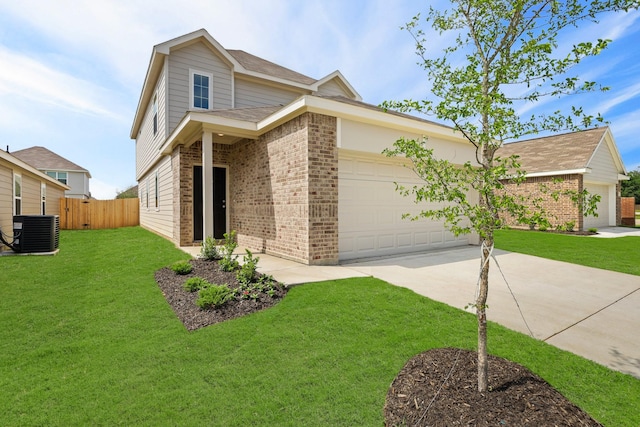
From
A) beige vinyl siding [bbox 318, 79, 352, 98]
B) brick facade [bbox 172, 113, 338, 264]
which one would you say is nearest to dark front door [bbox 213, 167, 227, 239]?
brick facade [bbox 172, 113, 338, 264]

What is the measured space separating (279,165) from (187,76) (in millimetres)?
6349

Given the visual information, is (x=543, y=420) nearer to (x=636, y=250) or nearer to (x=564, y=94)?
(x=564, y=94)

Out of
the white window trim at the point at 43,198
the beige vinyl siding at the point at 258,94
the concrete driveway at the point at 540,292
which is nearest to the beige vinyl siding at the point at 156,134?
the beige vinyl siding at the point at 258,94

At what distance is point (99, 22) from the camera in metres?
6.70

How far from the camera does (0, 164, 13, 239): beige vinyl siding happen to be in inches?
368

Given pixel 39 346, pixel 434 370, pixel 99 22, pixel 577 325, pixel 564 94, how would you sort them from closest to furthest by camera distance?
pixel 564 94, pixel 434 370, pixel 39 346, pixel 577 325, pixel 99 22

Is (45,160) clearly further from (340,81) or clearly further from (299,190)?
(299,190)

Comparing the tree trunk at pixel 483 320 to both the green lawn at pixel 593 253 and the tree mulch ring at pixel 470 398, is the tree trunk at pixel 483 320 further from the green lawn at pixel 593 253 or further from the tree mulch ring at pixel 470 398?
the green lawn at pixel 593 253

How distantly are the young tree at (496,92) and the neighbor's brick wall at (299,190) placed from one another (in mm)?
3752

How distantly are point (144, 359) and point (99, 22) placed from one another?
7597mm

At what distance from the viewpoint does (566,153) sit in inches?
637

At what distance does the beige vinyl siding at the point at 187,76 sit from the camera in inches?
404

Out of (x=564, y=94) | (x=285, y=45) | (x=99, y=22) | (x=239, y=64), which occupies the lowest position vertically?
(x=564, y=94)

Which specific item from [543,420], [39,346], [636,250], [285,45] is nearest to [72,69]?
[285,45]
